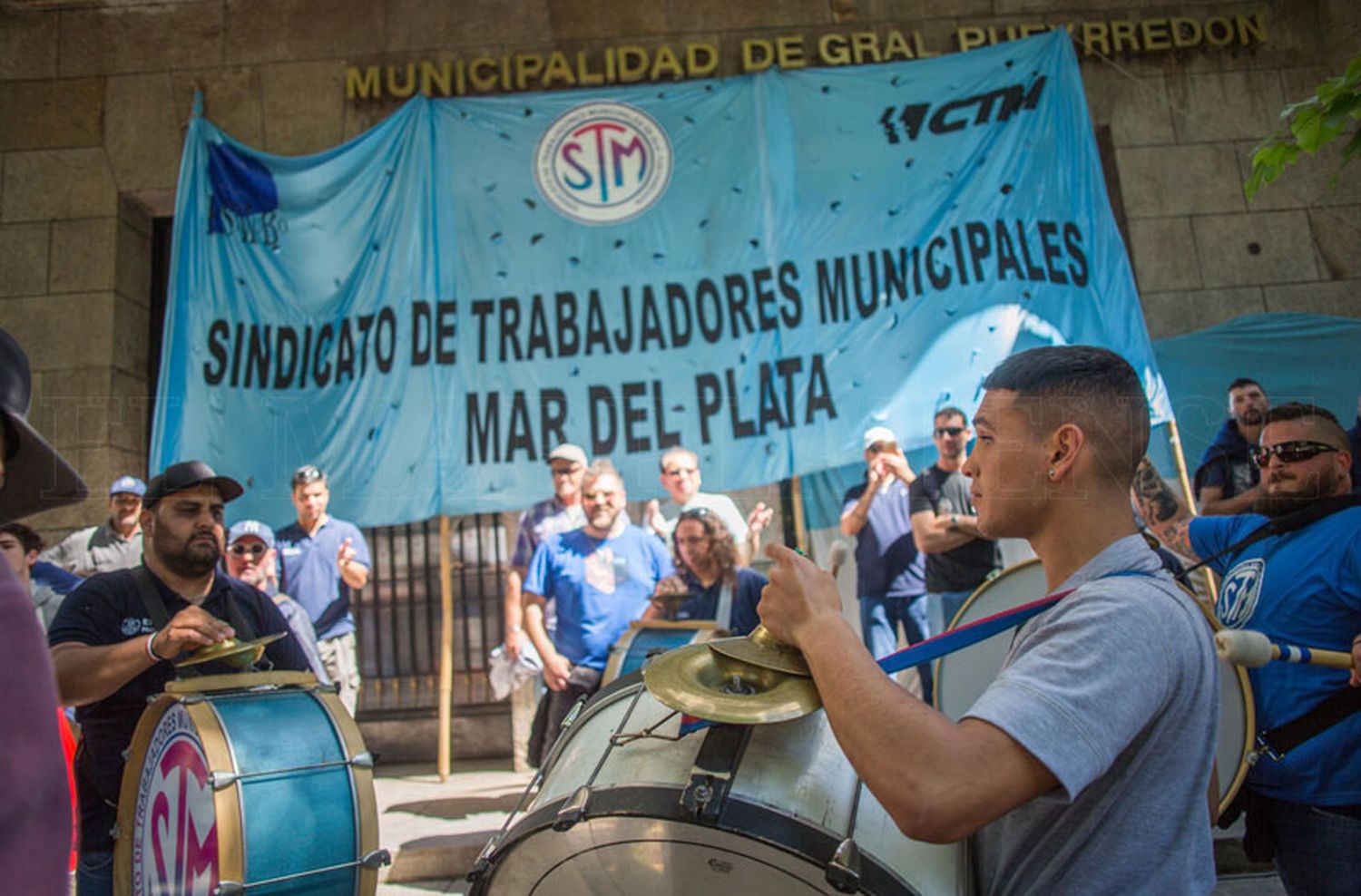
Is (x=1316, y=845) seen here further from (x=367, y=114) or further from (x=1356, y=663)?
(x=367, y=114)

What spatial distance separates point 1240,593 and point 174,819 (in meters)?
3.33

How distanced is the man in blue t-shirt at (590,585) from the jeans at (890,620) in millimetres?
1376

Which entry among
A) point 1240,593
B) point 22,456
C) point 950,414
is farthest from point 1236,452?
point 22,456

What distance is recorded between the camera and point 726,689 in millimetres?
1559

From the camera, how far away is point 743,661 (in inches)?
61.2

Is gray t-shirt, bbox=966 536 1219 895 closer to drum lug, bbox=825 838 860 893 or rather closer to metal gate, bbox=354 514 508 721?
drum lug, bbox=825 838 860 893

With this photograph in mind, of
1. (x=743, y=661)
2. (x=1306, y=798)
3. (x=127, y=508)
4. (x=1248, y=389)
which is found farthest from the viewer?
(x=127, y=508)

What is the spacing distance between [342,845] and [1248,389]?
5630 mm

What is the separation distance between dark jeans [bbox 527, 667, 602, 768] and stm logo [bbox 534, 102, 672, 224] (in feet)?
10.6

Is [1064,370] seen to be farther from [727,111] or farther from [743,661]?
[727,111]

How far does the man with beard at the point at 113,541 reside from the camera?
6289 mm

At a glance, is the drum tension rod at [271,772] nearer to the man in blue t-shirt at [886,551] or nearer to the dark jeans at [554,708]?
the dark jeans at [554,708]

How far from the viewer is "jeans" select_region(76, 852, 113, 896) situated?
296 cm

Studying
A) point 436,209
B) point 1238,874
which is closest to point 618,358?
point 436,209
